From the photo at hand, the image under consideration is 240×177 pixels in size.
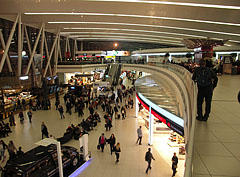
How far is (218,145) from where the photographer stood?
3238 mm

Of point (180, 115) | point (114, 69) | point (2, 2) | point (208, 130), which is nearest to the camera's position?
point (208, 130)

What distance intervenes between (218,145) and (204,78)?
166 cm

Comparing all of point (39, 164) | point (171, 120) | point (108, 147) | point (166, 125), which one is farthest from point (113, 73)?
point (39, 164)

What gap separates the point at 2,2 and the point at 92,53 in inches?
1074

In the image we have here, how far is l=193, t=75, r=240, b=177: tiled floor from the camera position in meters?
2.56

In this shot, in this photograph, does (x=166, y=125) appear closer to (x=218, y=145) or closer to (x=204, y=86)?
(x=204, y=86)

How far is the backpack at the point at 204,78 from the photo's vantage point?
431 centimetres

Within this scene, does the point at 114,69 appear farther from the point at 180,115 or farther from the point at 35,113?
the point at 180,115

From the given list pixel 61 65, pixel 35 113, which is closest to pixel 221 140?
pixel 35 113

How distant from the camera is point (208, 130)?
12.7 ft

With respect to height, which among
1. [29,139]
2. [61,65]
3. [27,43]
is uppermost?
[27,43]

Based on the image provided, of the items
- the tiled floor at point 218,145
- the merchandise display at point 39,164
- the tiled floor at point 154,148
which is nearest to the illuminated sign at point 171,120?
the tiled floor at point 154,148

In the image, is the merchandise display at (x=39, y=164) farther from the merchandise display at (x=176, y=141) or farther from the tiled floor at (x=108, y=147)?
the merchandise display at (x=176, y=141)

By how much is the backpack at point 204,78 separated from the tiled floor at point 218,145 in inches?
35.4
